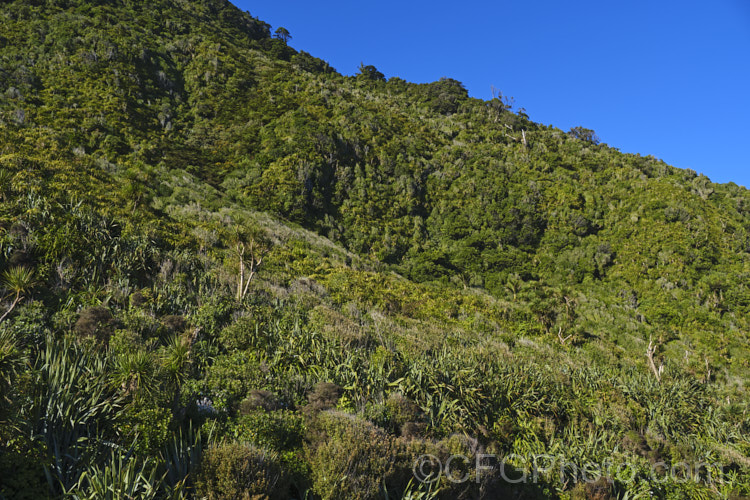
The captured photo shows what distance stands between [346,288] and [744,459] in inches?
547

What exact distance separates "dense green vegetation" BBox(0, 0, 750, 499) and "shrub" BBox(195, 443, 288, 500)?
0.02 m

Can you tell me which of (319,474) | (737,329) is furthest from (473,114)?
(319,474)

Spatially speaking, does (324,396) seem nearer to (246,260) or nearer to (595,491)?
(595,491)

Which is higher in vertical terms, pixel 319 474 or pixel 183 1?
pixel 183 1

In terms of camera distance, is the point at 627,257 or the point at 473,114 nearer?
the point at 627,257

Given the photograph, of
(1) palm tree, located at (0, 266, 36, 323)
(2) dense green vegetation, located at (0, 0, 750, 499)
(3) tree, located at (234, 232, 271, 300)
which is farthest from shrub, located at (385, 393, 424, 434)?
(1) palm tree, located at (0, 266, 36, 323)

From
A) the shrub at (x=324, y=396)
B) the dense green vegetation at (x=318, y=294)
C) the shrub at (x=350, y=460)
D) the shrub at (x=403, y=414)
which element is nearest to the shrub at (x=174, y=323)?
the dense green vegetation at (x=318, y=294)

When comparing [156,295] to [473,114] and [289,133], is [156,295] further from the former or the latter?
[473,114]

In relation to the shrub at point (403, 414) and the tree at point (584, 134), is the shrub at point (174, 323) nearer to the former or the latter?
the shrub at point (403, 414)

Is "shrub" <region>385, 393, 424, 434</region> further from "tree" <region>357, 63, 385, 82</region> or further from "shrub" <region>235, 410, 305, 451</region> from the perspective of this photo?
"tree" <region>357, 63, 385, 82</region>

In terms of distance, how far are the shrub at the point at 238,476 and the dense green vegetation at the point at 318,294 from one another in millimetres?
21

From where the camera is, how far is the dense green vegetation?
4469 millimetres

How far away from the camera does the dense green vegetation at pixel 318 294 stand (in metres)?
4.47

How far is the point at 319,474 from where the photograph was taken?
13.9ft
